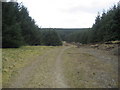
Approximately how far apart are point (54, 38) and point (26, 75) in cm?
6684

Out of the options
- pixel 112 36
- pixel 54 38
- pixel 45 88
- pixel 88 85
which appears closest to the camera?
pixel 45 88

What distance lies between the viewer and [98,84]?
785cm

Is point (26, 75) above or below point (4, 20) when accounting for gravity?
below

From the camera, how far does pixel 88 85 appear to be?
301 inches

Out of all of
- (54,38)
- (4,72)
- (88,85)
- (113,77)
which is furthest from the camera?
(54,38)

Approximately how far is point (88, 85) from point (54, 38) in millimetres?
68464

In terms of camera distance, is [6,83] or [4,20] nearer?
[6,83]

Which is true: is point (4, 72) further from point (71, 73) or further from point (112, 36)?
point (112, 36)

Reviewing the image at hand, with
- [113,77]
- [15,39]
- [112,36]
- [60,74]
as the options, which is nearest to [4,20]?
[15,39]

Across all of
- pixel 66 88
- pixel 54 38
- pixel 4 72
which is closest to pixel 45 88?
pixel 66 88

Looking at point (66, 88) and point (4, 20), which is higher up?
point (4, 20)

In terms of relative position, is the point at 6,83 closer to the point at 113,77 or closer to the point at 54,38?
the point at 113,77

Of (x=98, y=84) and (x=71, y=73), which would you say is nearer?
(x=98, y=84)

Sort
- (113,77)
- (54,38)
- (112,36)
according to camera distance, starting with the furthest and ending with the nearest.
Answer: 1. (54,38)
2. (112,36)
3. (113,77)
